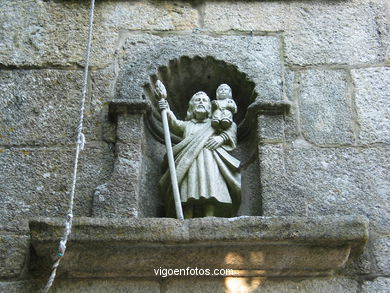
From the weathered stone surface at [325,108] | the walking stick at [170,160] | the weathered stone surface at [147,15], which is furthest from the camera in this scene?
the weathered stone surface at [147,15]

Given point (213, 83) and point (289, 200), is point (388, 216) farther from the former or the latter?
point (213, 83)

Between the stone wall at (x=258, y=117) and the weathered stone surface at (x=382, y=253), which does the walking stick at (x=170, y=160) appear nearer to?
the stone wall at (x=258, y=117)

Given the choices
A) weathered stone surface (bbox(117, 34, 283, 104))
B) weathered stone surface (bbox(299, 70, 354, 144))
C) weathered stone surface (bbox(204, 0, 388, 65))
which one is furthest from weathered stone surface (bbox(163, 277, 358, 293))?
weathered stone surface (bbox(204, 0, 388, 65))

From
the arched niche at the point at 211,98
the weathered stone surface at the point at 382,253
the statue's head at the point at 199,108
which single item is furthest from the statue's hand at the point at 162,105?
the weathered stone surface at the point at 382,253

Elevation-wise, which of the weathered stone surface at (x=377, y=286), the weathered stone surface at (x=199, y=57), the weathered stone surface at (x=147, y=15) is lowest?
the weathered stone surface at (x=377, y=286)

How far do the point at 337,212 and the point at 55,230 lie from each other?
1473mm

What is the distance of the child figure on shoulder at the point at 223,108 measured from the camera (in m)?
3.51

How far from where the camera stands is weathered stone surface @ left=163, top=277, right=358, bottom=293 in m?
2.92

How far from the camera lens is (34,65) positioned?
12.4 ft

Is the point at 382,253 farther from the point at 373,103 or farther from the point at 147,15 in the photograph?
the point at 147,15

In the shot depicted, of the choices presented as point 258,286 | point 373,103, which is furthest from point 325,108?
point 258,286

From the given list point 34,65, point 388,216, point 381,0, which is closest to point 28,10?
point 34,65

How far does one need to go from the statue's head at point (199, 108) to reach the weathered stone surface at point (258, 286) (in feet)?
3.50

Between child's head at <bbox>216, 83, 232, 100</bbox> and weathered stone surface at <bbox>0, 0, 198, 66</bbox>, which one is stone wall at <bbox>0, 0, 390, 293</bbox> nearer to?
weathered stone surface at <bbox>0, 0, 198, 66</bbox>
